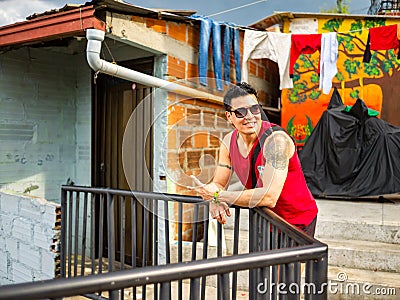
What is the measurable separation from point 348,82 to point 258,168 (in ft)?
17.7

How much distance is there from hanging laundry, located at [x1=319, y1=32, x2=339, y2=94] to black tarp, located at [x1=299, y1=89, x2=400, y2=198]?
46 cm

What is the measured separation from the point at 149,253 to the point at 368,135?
10.8 feet

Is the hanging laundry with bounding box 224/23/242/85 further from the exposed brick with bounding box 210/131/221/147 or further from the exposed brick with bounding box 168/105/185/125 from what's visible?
the exposed brick with bounding box 168/105/185/125

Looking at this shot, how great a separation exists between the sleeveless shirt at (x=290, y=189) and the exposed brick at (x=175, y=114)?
1.85 meters

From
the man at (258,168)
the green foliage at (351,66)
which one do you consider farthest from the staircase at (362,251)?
the green foliage at (351,66)

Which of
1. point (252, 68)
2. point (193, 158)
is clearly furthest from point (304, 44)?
point (193, 158)

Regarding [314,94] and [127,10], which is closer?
[127,10]

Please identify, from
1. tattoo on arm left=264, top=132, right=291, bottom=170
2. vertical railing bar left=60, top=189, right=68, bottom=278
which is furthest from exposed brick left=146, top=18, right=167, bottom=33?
tattoo on arm left=264, top=132, right=291, bottom=170

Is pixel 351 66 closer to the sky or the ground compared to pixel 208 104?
closer to the sky

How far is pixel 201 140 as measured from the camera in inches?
186

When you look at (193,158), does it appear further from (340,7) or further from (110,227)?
(340,7)

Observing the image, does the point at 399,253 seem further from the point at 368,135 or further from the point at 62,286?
the point at 62,286

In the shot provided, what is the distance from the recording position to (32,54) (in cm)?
467

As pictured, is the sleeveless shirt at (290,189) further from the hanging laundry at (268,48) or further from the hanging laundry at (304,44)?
the hanging laundry at (304,44)
